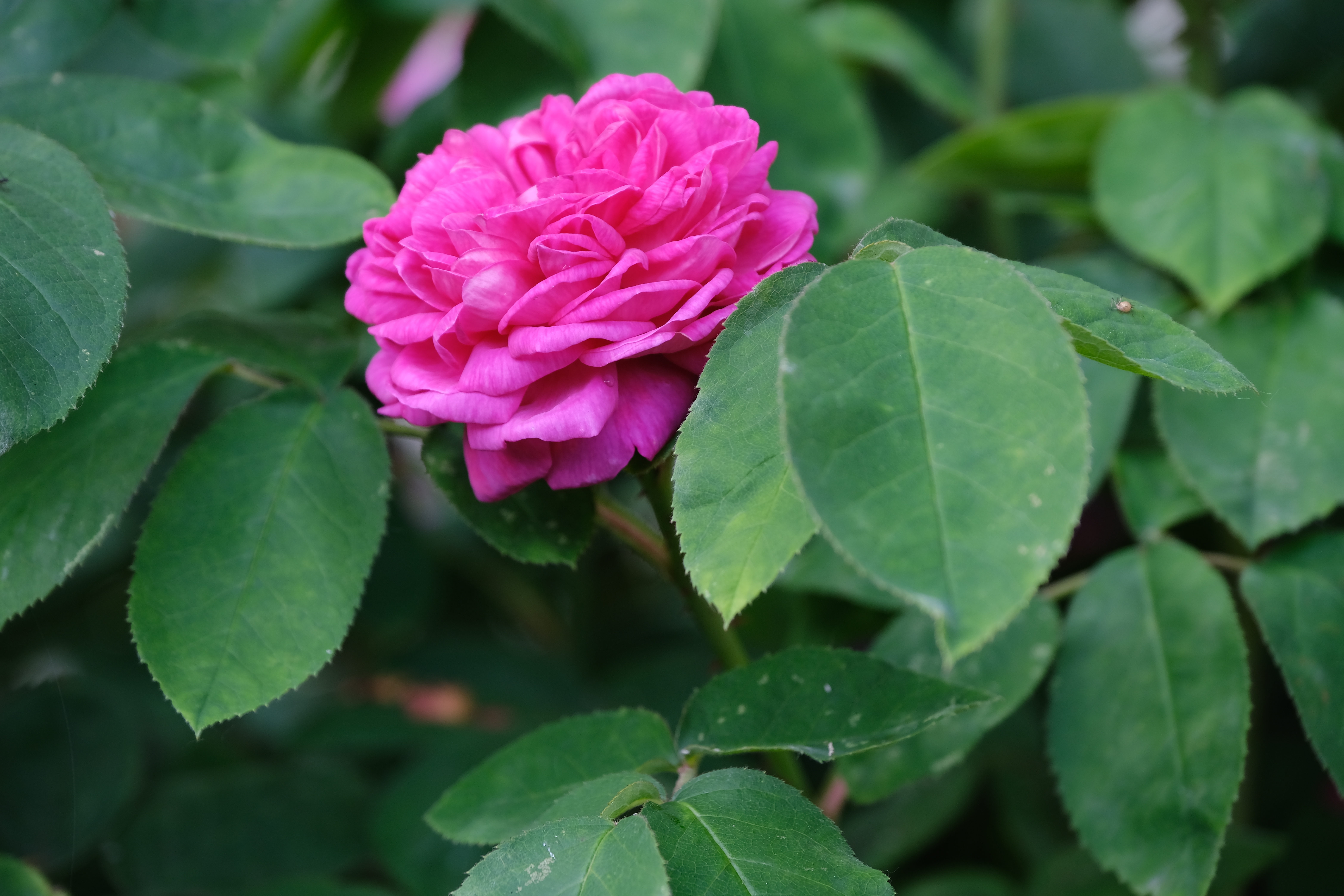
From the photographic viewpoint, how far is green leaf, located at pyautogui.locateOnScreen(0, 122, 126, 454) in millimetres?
465

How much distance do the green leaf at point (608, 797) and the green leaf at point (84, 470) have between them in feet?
0.93

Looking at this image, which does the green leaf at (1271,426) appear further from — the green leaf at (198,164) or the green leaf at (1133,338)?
the green leaf at (198,164)

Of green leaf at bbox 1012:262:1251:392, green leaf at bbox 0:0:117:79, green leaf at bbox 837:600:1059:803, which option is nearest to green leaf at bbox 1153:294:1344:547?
green leaf at bbox 837:600:1059:803

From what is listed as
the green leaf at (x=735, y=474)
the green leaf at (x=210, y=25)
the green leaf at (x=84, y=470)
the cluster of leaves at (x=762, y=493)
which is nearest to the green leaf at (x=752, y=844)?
the cluster of leaves at (x=762, y=493)

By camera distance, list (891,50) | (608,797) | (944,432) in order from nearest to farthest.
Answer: (944,432)
(608,797)
(891,50)

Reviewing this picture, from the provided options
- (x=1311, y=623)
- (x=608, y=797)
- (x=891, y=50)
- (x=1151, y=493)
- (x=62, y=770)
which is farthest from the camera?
(x=891, y=50)

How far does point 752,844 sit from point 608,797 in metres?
0.07

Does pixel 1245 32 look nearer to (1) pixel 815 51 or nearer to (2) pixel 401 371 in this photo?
(1) pixel 815 51

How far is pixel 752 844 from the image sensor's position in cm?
44

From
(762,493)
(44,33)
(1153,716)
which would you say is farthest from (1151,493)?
(44,33)

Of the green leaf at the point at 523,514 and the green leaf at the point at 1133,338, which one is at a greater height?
the green leaf at the point at 1133,338

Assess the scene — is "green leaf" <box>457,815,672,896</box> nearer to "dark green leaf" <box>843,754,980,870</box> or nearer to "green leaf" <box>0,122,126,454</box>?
"green leaf" <box>0,122,126,454</box>

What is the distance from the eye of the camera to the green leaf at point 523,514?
1.69ft

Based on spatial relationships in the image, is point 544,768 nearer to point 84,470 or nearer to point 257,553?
point 257,553
